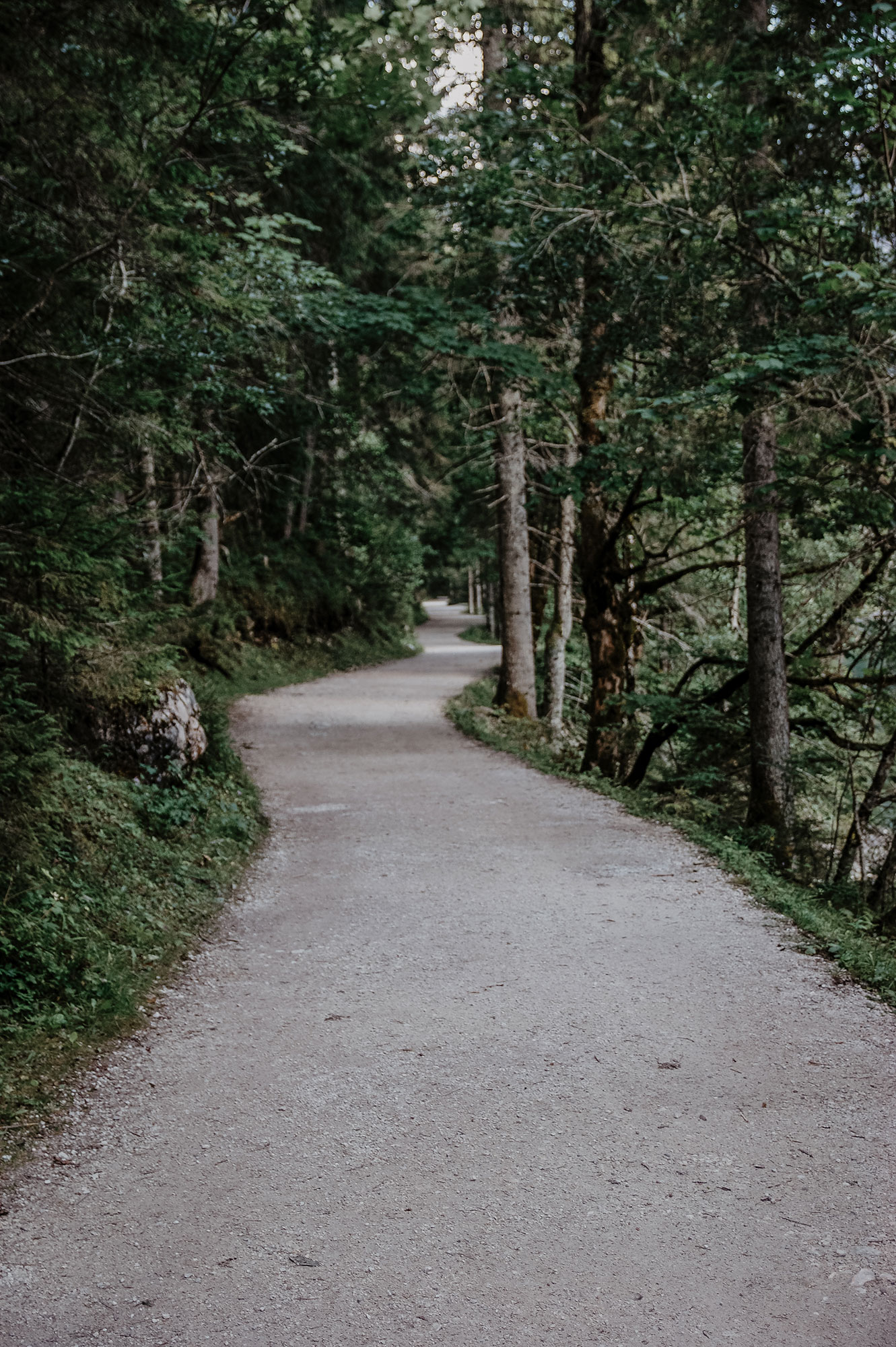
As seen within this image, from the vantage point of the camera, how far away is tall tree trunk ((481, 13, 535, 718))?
1633 cm

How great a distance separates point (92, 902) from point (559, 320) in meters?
8.51

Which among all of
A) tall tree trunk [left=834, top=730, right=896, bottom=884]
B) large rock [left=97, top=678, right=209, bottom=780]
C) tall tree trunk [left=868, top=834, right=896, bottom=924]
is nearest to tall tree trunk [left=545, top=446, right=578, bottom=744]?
tall tree trunk [left=834, top=730, right=896, bottom=884]

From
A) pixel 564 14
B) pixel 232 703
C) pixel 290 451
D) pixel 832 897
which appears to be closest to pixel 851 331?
pixel 832 897

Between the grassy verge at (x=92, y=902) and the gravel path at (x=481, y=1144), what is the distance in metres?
0.22

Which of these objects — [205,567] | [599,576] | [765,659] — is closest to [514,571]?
[599,576]

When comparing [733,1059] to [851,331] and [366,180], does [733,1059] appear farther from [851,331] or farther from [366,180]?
[366,180]

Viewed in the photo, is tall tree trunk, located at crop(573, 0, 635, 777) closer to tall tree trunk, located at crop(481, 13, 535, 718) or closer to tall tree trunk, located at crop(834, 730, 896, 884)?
tall tree trunk, located at crop(481, 13, 535, 718)

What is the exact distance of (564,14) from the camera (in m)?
13.9

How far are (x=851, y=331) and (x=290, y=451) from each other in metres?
17.6

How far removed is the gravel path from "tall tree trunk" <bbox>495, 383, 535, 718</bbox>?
33.8ft

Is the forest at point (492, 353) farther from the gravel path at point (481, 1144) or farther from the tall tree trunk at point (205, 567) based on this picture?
the tall tree trunk at point (205, 567)

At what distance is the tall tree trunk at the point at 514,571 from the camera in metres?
16.5

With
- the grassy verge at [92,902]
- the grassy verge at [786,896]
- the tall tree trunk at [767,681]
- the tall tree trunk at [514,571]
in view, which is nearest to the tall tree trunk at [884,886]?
the grassy verge at [786,896]

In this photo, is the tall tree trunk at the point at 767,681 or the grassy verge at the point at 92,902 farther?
the tall tree trunk at the point at 767,681
